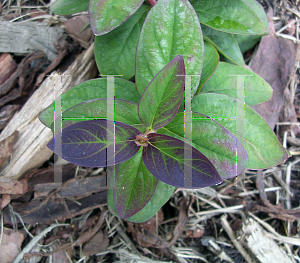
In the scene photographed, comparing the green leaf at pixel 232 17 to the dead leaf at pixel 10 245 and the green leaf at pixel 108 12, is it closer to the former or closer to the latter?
the green leaf at pixel 108 12

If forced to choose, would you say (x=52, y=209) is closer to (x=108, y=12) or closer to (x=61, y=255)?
(x=61, y=255)

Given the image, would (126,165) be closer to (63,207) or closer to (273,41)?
(63,207)

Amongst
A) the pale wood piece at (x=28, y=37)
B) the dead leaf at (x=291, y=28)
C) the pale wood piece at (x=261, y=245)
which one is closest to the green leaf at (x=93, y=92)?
the pale wood piece at (x=28, y=37)

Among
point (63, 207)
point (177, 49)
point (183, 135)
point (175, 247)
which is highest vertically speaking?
point (177, 49)

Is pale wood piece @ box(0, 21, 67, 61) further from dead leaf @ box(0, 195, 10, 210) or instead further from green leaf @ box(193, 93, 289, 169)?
green leaf @ box(193, 93, 289, 169)

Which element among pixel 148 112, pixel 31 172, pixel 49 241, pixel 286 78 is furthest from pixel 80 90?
pixel 286 78

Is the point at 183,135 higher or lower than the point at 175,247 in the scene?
higher

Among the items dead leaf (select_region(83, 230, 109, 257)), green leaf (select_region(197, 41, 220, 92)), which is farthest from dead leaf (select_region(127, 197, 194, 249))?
green leaf (select_region(197, 41, 220, 92))
